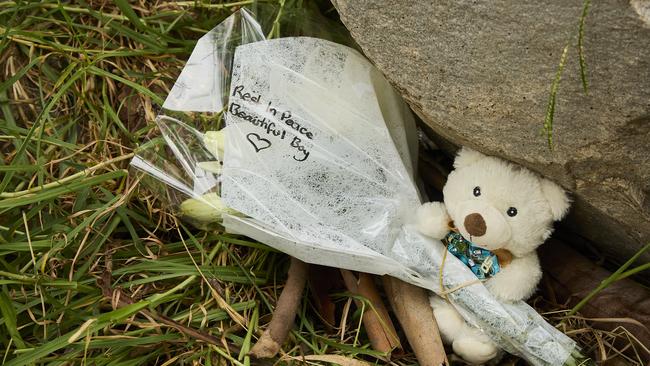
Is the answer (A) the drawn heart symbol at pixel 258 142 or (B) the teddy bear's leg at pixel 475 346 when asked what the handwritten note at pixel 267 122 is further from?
(B) the teddy bear's leg at pixel 475 346

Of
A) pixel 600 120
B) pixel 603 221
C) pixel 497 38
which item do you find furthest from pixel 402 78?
pixel 603 221

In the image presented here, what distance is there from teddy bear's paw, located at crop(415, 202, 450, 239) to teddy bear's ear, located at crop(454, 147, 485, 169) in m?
0.08

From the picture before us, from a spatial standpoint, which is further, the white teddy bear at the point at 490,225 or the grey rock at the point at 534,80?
the white teddy bear at the point at 490,225

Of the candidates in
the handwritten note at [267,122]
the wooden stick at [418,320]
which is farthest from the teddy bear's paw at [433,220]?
the handwritten note at [267,122]

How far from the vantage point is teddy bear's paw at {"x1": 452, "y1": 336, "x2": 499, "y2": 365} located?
125 centimetres

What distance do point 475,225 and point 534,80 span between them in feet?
0.86

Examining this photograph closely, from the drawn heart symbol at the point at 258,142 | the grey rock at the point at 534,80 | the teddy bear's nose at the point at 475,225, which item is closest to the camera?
the grey rock at the point at 534,80

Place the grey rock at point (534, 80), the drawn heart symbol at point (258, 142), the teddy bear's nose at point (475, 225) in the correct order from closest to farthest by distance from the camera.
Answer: the grey rock at point (534, 80), the teddy bear's nose at point (475, 225), the drawn heart symbol at point (258, 142)

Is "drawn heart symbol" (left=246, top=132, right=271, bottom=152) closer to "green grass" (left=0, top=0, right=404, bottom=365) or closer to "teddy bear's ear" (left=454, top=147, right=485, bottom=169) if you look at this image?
"green grass" (left=0, top=0, right=404, bottom=365)

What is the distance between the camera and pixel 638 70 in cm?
98

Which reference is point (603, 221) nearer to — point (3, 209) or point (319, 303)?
point (319, 303)

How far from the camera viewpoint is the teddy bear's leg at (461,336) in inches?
49.3

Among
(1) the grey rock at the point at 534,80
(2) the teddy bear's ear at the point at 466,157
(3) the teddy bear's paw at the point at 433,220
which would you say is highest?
(1) the grey rock at the point at 534,80

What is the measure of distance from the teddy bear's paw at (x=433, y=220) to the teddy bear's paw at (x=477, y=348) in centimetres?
18
